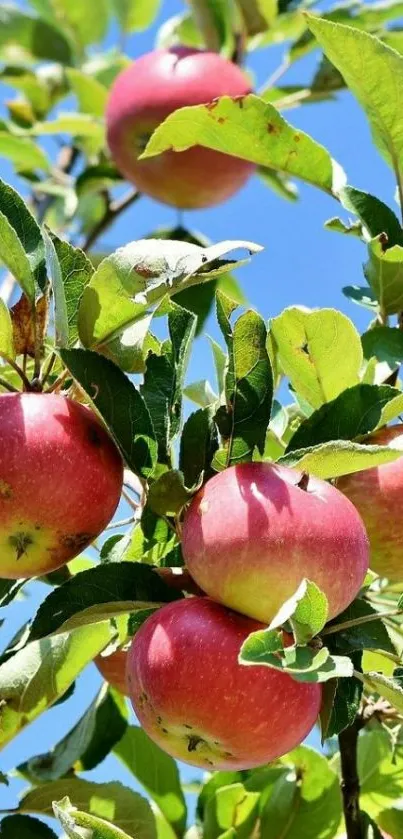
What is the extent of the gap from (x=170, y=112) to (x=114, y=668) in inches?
57.7

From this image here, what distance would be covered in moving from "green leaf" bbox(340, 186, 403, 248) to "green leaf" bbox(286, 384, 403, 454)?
379mm

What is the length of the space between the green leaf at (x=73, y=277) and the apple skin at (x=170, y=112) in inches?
53.8

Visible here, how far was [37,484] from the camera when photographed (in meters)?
1.09

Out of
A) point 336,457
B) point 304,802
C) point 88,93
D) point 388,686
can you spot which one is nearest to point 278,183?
point 88,93

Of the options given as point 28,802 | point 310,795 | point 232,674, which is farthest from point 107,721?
point 232,674

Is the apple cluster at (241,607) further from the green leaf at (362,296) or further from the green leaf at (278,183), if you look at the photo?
the green leaf at (278,183)

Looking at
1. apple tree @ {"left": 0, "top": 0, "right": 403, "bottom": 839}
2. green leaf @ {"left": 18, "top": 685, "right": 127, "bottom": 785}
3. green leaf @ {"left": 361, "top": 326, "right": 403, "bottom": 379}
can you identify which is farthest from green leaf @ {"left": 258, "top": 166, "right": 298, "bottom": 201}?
green leaf @ {"left": 18, "top": 685, "right": 127, "bottom": 785}

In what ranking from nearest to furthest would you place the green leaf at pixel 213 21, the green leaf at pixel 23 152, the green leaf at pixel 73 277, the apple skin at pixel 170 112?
the green leaf at pixel 73 277 < the apple skin at pixel 170 112 < the green leaf at pixel 23 152 < the green leaf at pixel 213 21

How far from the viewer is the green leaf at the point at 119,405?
113 centimetres

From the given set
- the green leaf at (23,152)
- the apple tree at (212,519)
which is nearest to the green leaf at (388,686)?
the apple tree at (212,519)

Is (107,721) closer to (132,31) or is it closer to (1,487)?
(1,487)

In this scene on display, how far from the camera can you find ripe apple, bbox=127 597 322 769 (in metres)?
1.06

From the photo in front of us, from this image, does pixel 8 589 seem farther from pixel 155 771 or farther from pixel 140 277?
pixel 155 771

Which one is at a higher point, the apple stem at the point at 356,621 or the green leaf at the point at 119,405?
the green leaf at the point at 119,405
